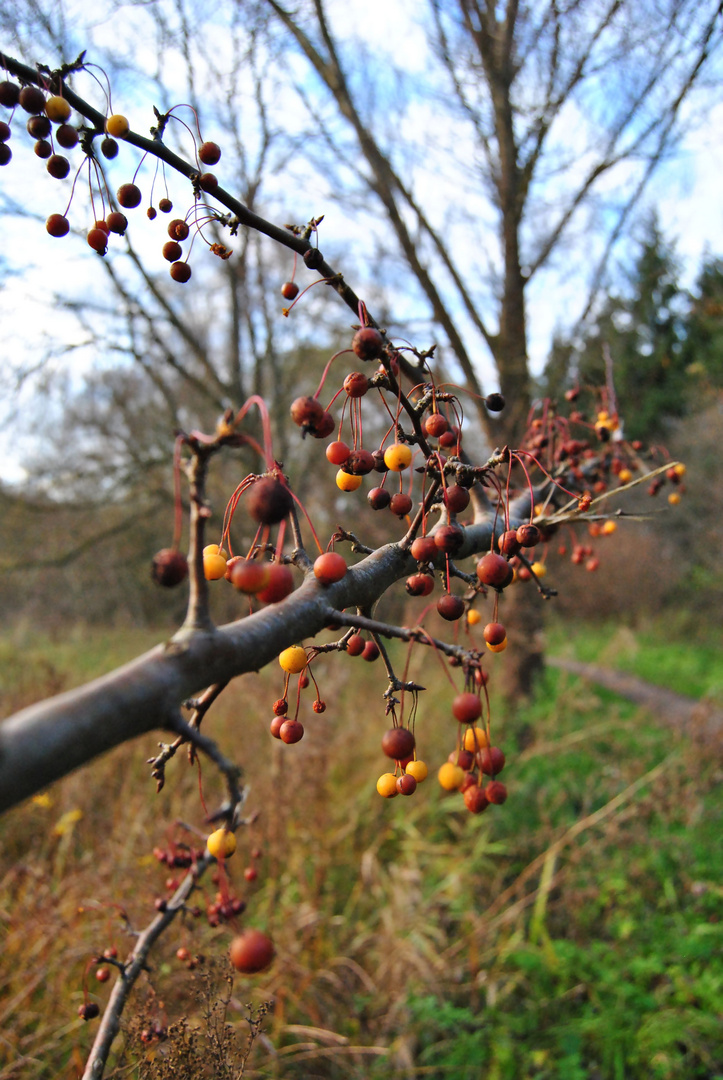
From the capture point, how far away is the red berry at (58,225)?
3.58 ft

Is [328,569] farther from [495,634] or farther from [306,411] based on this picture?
[495,634]

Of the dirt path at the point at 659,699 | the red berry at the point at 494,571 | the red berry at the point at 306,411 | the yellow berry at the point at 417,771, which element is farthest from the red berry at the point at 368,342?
the dirt path at the point at 659,699

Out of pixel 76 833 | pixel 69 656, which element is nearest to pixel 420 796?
pixel 76 833

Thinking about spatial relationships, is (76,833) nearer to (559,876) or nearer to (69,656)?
(559,876)

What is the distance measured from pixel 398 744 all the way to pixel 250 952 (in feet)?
1.04

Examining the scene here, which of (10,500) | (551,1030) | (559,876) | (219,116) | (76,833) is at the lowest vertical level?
(551,1030)

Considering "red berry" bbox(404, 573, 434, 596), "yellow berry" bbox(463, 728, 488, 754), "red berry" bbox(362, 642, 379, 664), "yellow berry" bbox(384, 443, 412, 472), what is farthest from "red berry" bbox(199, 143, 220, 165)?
"yellow berry" bbox(463, 728, 488, 754)

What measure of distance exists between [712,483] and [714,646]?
4.52 metres

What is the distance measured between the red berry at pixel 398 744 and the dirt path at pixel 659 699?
15.1ft

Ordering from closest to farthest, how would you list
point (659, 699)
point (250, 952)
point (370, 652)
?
point (250, 952) → point (370, 652) → point (659, 699)

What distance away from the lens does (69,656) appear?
31.7ft

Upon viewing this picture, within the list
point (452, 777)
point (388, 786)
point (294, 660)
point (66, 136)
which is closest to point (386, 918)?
point (452, 777)

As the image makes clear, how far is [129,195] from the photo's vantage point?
3.59 feet

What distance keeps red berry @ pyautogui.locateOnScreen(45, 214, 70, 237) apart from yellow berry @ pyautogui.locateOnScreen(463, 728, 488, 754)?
1131mm
